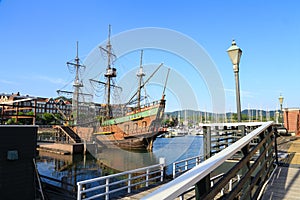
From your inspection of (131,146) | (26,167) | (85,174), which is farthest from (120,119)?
(26,167)

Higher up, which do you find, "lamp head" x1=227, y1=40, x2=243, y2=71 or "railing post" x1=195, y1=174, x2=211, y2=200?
"lamp head" x1=227, y1=40, x2=243, y2=71

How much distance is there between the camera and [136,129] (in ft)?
110

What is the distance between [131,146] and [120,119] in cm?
474

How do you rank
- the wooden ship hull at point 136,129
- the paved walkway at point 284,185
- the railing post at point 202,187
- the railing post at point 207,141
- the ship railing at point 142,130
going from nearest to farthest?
the railing post at point 202,187, the paved walkway at point 284,185, the railing post at point 207,141, the wooden ship hull at point 136,129, the ship railing at point 142,130

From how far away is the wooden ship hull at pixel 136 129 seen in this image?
31656 millimetres

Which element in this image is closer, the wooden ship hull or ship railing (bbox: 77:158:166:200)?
ship railing (bbox: 77:158:166:200)

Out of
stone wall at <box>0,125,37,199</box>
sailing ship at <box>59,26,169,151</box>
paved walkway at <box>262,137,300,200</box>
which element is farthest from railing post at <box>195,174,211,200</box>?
sailing ship at <box>59,26,169,151</box>

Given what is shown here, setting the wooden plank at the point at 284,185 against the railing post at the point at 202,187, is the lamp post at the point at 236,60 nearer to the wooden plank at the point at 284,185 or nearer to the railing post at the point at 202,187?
the wooden plank at the point at 284,185

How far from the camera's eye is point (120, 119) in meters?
35.6

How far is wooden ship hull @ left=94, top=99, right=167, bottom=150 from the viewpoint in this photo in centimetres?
3166

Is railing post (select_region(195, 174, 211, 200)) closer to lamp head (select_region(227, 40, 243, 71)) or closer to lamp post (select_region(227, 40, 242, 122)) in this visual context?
lamp post (select_region(227, 40, 242, 122))

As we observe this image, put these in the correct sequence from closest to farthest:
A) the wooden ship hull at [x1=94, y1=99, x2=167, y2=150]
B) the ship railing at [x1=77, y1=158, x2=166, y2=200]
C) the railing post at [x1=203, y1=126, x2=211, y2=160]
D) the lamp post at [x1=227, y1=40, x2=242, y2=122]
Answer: the ship railing at [x1=77, y1=158, x2=166, y2=200] < the lamp post at [x1=227, y1=40, x2=242, y2=122] < the railing post at [x1=203, y1=126, x2=211, y2=160] < the wooden ship hull at [x1=94, y1=99, x2=167, y2=150]

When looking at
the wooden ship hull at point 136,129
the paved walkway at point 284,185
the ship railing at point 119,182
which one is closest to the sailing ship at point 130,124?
the wooden ship hull at point 136,129

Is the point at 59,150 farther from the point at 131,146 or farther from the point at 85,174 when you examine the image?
the point at 85,174
